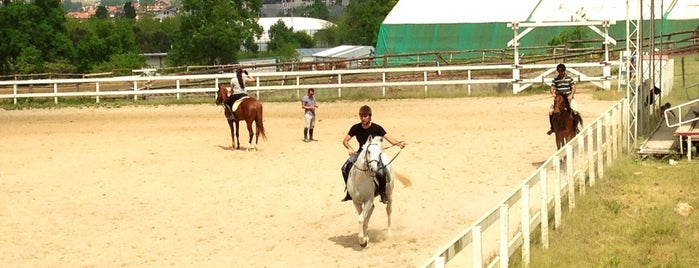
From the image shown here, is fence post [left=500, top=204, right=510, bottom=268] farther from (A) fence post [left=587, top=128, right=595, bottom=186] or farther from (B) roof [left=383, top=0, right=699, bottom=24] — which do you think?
(B) roof [left=383, top=0, right=699, bottom=24]

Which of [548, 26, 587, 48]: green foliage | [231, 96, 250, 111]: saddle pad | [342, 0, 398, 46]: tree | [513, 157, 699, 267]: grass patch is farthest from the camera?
[342, 0, 398, 46]: tree

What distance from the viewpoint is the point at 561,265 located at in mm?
11797

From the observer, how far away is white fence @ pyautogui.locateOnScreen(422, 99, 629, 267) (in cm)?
927

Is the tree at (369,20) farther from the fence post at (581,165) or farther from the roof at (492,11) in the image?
the fence post at (581,165)

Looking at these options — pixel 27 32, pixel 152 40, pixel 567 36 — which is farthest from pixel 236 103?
pixel 152 40

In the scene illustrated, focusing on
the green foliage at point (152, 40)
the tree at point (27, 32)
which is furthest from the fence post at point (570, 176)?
the green foliage at point (152, 40)

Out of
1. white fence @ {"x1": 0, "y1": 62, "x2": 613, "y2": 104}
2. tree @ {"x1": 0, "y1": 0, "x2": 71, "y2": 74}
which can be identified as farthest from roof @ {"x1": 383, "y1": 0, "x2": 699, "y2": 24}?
tree @ {"x1": 0, "y1": 0, "x2": 71, "y2": 74}

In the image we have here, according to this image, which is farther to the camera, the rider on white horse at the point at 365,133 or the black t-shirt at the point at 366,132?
the black t-shirt at the point at 366,132

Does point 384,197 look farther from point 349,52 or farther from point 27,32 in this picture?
point 349,52

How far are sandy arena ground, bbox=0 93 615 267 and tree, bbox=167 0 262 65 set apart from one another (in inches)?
2091

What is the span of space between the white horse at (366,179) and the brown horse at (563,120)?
246 inches

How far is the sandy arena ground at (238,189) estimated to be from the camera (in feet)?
45.9

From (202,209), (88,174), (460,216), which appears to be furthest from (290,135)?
(460,216)

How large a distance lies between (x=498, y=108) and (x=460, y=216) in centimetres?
1767
